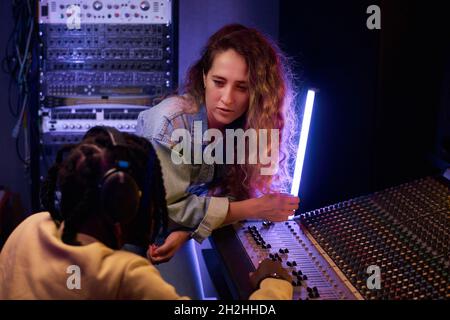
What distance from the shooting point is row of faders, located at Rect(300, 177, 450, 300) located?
1.36m

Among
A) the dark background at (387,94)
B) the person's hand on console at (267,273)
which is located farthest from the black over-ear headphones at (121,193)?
the dark background at (387,94)

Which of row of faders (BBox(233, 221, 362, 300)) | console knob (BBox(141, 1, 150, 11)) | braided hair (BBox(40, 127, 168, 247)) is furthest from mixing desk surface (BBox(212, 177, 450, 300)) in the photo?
console knob (BBox(141, 1, 150, 11))

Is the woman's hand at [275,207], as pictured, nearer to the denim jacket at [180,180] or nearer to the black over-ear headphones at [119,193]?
the denim jacket at [180,180]

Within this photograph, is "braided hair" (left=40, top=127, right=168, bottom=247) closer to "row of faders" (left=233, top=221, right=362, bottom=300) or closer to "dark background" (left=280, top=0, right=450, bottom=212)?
"row of faders" (left=233, top=221, right=362, bottom=300)

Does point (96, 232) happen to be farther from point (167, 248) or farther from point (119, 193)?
point (167, 248)

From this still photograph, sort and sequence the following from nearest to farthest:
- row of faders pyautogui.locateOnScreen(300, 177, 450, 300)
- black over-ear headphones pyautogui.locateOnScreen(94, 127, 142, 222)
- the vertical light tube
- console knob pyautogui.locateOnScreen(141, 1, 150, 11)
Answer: black over-ear headphones pyautogui.locateOnScreen(94, 127, 142, 222)
row of faders pyautogui.locateOnScreen(300, 177, 450, 300)
the vertical light tube
console knob pyautogui.locateOnScreen(141, 1, 150, 11)

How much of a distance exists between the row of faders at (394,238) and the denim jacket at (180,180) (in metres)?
0.28

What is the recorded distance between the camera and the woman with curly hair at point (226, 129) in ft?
6.10

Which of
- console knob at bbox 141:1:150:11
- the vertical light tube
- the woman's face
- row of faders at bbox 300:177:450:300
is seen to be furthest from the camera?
console knob at bbox 141:1:150:11

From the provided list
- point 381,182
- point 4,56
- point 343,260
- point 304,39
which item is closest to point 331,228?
point 343,260

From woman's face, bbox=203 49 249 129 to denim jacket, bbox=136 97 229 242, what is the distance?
0.21ft

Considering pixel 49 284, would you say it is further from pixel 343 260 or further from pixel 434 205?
pixel 434 205

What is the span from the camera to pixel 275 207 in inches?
72.5
